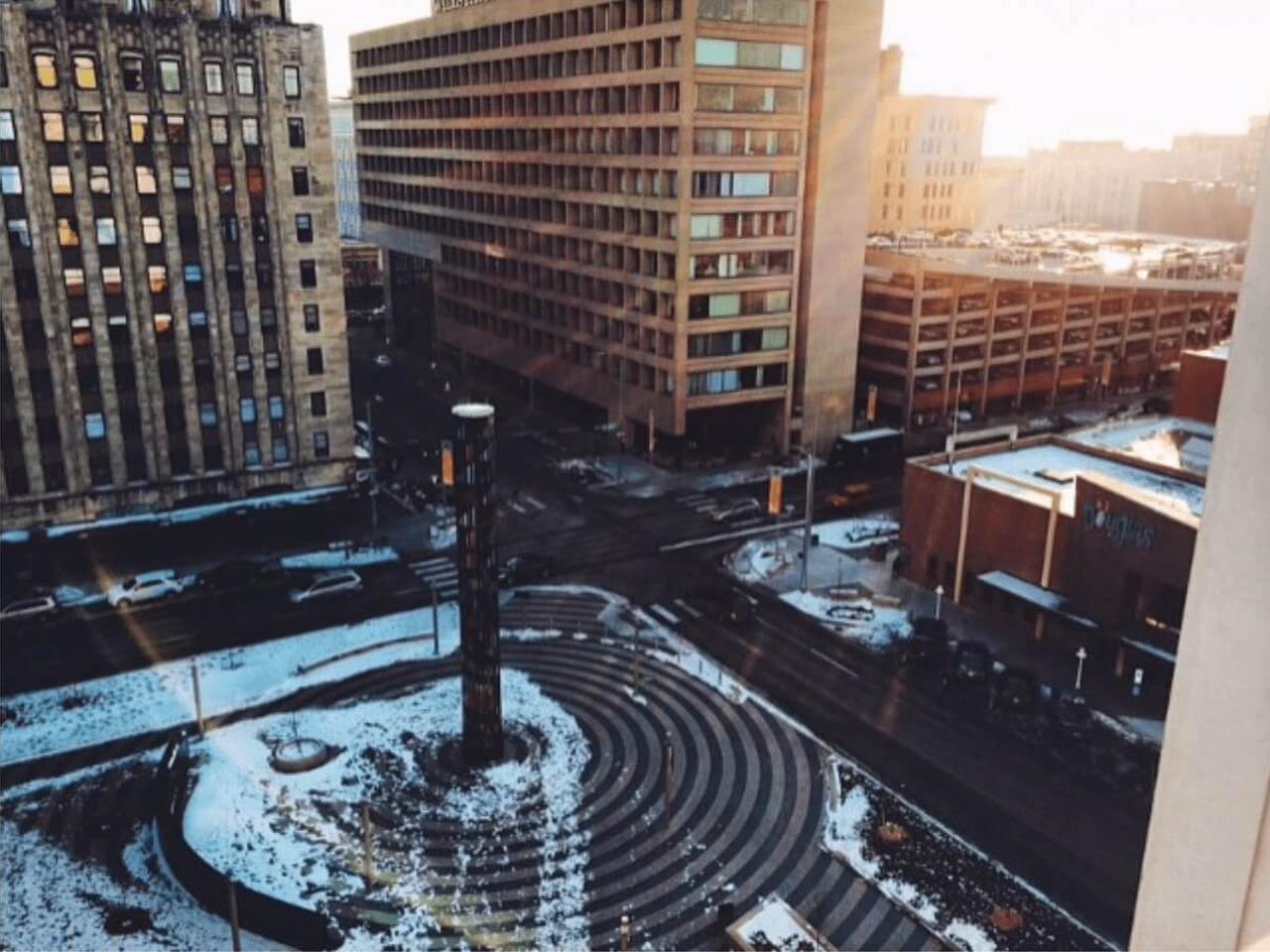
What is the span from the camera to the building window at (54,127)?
61.6 m

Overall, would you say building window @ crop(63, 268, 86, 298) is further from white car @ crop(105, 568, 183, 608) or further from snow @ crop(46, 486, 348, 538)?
white car @ crop(105, 568, 183, 608)

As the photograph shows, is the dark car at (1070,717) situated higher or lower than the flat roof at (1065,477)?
lower

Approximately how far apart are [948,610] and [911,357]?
3984 centimetres

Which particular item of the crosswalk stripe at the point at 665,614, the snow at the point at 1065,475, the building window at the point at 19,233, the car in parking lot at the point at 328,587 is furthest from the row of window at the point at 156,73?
the snow at the point at 1065,475

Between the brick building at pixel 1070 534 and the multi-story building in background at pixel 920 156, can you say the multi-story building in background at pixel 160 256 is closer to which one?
the brick building at pixel 1070 534

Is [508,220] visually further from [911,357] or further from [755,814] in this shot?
[755,814]

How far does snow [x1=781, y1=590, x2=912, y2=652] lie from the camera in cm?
5475

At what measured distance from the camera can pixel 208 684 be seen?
161 ft

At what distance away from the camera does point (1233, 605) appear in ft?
11.8

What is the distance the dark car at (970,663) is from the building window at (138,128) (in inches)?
2234

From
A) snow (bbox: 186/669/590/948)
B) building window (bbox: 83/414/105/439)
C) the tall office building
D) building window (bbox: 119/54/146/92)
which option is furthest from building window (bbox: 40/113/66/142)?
the tall office building

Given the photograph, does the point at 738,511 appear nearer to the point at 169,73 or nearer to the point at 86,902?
the point at 169,73

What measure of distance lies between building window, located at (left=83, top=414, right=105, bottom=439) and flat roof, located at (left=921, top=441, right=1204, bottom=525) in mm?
52608

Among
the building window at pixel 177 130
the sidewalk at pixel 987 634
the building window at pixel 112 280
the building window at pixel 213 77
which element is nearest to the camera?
the sidewalk at pixel 987 634
